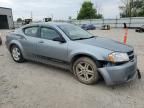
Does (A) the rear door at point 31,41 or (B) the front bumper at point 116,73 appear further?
(A) the rear door at point 31,41

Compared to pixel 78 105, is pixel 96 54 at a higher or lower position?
higher

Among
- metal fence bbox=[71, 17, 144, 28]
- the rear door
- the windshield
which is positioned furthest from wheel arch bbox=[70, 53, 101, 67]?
metal fence bbox=[71, 17, 144, 28]

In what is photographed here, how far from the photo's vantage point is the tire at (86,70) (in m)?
4.04

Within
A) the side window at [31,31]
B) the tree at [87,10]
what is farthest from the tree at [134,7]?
the side window at [31,31]

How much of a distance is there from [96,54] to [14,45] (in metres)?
3.46

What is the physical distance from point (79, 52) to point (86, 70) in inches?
19.0

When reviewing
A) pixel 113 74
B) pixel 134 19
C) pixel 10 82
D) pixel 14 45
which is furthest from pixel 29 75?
pixel 134 19

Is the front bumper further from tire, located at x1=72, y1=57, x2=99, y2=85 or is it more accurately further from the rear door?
the rear door

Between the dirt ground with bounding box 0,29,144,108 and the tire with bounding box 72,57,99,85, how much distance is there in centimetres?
15

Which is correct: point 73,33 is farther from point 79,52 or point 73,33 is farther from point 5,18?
point 5,18

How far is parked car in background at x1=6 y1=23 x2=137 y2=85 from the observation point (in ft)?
12.5

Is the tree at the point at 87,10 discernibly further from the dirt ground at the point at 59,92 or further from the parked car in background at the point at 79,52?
the dirt ground at the point at 59,92

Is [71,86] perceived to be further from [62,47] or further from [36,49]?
[36,49]

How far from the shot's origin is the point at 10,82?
445cm
